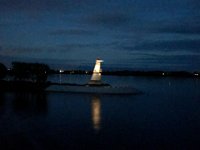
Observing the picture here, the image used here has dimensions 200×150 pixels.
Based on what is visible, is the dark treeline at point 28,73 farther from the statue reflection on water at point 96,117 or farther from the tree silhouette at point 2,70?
the statue reflection on water at point 96,117

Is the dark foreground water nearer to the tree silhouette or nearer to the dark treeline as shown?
the dark treeline

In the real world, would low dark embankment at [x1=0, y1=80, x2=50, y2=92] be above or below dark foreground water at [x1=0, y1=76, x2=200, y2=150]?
above

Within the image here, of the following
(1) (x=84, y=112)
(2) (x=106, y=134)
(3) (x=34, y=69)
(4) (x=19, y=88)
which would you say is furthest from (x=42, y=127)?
(3) (x=34, y=69)

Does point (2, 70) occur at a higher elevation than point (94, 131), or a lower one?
higher

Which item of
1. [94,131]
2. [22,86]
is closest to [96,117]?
[94,131]

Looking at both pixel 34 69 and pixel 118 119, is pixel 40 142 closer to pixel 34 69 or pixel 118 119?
pixel 118 119

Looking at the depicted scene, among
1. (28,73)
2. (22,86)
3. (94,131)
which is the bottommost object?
(94,131)

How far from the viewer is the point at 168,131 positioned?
90.4 ft

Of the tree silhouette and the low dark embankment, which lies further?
the tree silhouette

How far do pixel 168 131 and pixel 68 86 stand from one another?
41.8m

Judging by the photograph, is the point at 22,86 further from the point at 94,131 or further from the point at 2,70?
the point at 94,131

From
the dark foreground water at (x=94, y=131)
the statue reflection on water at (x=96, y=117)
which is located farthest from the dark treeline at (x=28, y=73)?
the dark foreground water at (x=94, y=131)

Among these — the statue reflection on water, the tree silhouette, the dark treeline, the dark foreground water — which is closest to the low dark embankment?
the dark treeline

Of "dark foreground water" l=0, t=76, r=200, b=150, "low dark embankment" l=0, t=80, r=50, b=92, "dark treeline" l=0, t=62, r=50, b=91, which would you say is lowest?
"dark foreground water" l=0, t=76, r=200, b=150
